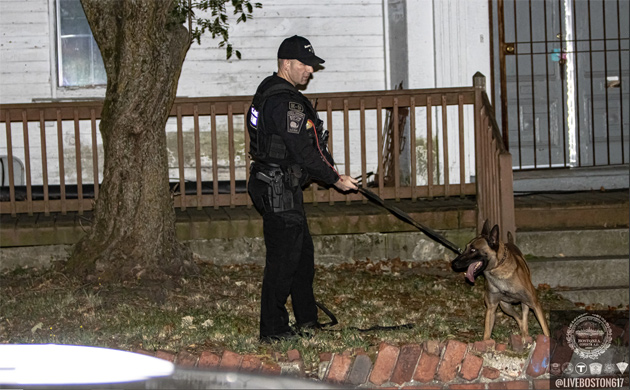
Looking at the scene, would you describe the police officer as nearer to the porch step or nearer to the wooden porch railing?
the wooden porch railing

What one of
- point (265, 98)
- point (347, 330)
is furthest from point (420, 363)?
point (265, 98)

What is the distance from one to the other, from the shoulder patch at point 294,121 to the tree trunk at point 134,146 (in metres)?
2.11

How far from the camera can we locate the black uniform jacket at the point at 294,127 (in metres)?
5.09

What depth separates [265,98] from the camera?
5176 millimetres

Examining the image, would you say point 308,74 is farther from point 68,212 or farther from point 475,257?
point 68,212

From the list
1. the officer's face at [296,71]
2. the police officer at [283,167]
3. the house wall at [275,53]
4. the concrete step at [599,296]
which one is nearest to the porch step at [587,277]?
the concrete step at [599,296]

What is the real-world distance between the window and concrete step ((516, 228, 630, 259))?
5530mm

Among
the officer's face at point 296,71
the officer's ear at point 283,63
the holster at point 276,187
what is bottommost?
the holster at point 276,187

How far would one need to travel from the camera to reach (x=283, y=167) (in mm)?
5238

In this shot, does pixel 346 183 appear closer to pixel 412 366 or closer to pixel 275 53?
pixel 412 366

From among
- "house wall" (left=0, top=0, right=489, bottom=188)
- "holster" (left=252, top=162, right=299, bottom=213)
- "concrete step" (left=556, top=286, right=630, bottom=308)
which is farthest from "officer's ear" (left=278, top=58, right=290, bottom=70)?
"house wall" (left=0, top=0, right=489, bottom=188)

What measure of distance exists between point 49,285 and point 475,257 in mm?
3467

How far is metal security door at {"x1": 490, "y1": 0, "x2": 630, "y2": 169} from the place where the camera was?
9.70m

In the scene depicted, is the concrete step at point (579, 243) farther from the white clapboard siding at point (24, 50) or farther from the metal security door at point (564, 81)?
the white clapboard siding at point (24, 50)
